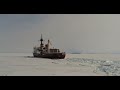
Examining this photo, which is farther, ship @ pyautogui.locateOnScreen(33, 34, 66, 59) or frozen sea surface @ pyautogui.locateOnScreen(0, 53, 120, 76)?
ship @ pyautogui.locateOnScreen(33, 34, 66, 59)

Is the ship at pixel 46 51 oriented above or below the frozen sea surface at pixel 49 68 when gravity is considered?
above

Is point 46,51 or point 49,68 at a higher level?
point 46,51

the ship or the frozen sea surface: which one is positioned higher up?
the ship

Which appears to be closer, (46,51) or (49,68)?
(49,68)

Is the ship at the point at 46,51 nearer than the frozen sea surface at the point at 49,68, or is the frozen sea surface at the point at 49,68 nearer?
the frozen sea surface at the point at 49,68
